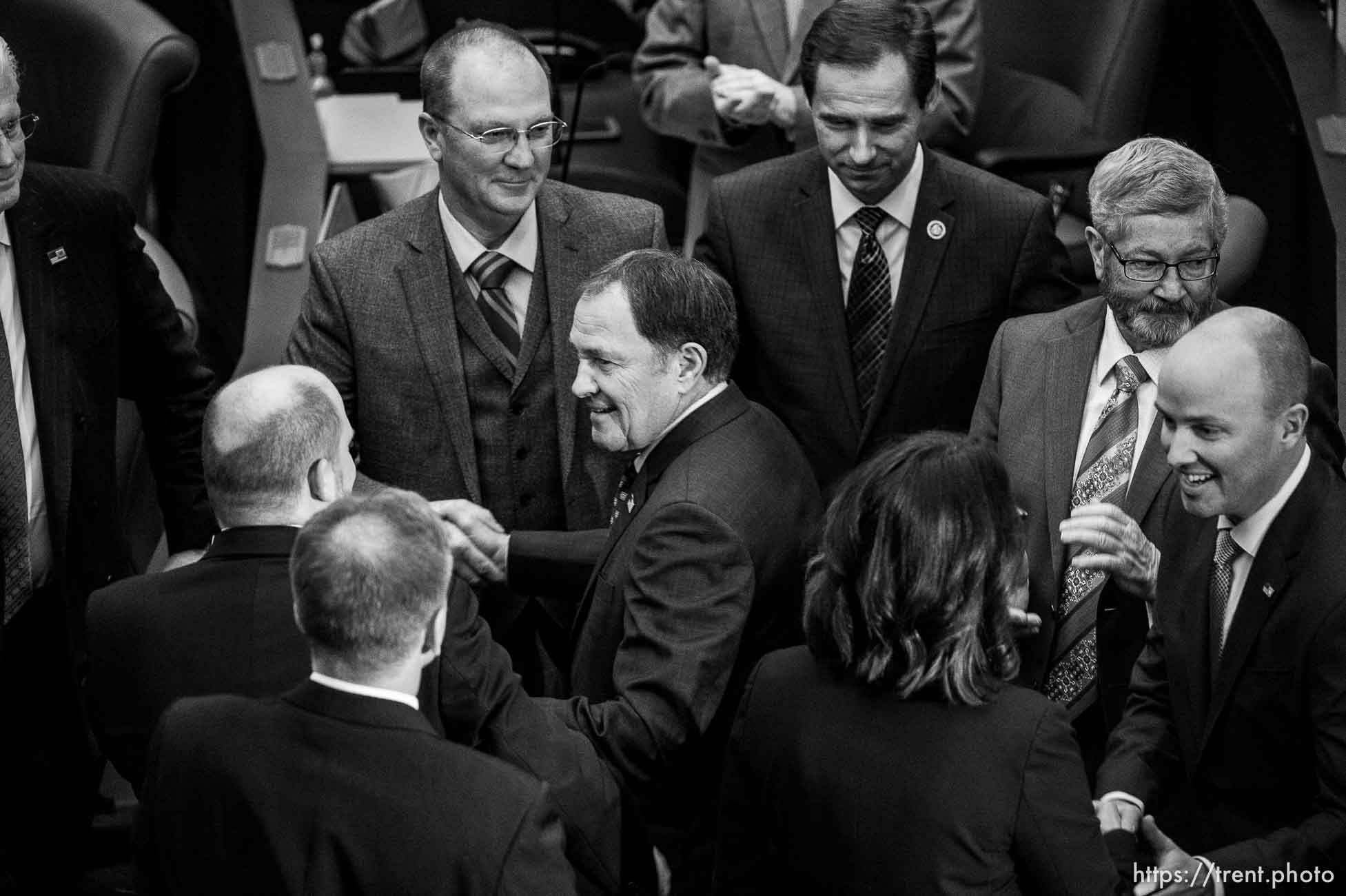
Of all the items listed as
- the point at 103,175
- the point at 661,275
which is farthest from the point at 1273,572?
the point at 103,175

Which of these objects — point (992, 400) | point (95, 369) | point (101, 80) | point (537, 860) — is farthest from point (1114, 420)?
point (101, 80)

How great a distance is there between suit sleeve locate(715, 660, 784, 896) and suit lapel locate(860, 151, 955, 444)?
1.24m

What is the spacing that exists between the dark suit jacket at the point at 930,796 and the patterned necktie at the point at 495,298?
132 cm

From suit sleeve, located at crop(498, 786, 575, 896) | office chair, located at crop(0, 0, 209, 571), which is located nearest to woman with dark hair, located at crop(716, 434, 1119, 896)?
suit sleeve, located at crop(498, 786, 575, 896)

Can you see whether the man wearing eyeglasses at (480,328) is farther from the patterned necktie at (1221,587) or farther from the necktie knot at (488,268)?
the patterned necktie at (1221,587)

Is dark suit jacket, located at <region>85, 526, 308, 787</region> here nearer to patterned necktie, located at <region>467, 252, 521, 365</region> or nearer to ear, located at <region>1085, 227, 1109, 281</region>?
patterned necktie, located at <region>467, 252, 521, 365</region>

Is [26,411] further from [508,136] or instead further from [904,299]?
[904,299]

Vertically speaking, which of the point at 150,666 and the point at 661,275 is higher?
the point at 661,275

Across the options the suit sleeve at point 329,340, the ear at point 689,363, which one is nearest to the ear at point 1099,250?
the ear at point 689,363

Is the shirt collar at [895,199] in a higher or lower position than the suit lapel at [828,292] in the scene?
higher

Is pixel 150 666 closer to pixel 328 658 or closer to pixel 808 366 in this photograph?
pixel 328 658

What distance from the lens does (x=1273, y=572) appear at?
7.82ft

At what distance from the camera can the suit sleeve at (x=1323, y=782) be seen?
227 centimetres

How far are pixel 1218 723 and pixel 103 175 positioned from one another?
2228 mm
